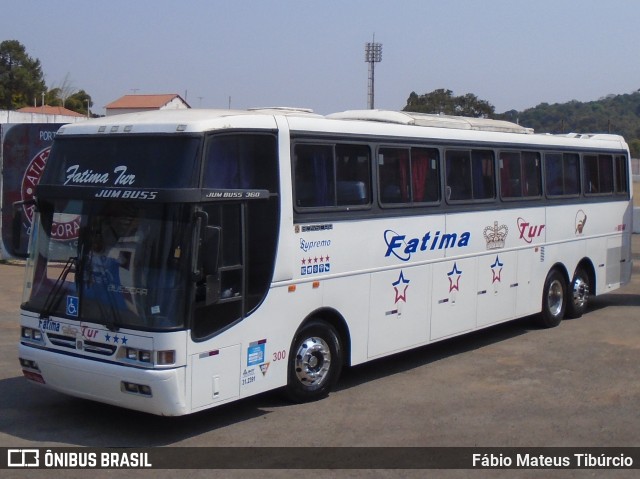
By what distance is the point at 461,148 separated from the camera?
11.7 m

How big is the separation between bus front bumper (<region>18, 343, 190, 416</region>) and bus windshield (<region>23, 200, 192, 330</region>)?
0.39m

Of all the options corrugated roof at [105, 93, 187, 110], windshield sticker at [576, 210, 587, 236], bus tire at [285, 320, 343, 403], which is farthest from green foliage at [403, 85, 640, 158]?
bus tire at [285, 320, 343, 403]

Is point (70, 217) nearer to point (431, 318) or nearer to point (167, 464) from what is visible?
point (167, 464)

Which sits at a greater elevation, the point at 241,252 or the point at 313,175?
the point at 313,175

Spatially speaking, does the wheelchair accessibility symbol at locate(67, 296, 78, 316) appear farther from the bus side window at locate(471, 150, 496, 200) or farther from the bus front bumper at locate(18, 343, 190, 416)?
the bus side window at locate(471, 150, 496, 200)

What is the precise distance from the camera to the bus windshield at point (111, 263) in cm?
762

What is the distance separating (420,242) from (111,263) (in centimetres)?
424

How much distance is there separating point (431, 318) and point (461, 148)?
93.1 inches

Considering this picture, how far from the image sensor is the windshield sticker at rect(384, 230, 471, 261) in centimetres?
1025

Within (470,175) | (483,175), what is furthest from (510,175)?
(470,175)

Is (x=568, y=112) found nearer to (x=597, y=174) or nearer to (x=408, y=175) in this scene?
(x=597, y=174)

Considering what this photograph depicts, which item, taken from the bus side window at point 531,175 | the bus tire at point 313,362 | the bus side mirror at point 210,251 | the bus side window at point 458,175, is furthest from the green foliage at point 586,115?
the bus side mirror at point 210,251

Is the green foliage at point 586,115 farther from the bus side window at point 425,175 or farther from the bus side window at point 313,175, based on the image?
the bus side window at point 313,175

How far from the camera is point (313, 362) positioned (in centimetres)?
927
